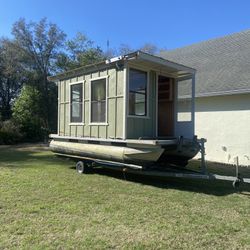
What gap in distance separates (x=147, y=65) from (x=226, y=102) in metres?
5.28

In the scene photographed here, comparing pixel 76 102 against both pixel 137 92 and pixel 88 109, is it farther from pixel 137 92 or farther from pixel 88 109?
pixel 137 92

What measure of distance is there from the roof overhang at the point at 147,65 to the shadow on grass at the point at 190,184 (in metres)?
3.13

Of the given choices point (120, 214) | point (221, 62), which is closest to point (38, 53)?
point (221, 62)

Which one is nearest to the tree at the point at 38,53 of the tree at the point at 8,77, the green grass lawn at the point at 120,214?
the tree at the point at 8,77

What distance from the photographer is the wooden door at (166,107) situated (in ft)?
34.1

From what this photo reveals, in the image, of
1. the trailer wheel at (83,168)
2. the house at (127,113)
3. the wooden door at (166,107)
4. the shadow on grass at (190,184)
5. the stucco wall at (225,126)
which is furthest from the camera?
the stucco wall at (225,126)

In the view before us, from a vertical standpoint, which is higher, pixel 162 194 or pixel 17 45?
pixel 17 45

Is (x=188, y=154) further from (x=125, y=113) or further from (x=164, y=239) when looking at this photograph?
(x=164, y=239)

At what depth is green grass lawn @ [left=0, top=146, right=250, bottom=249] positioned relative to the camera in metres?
4.43

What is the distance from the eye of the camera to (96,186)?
7.95 meters

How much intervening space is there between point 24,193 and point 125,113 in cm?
319

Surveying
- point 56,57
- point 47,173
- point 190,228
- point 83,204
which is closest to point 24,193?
point 83,204

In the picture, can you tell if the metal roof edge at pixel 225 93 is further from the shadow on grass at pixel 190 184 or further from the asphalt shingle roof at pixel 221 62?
the shadow on grass at pixel 190 184

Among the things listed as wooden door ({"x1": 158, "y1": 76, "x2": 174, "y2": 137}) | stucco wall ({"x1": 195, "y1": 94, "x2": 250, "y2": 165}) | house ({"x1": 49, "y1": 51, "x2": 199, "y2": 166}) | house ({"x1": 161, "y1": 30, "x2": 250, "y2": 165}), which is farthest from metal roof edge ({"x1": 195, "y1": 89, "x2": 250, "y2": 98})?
wooden door ({"x1": 158, "y1": 76, "x2": 174, "y2": 137})
